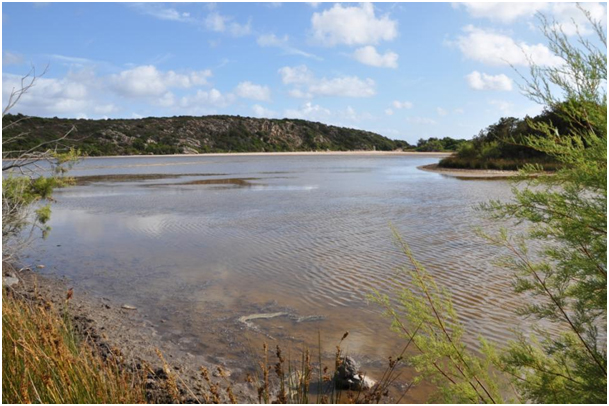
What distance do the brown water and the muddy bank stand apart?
24cm

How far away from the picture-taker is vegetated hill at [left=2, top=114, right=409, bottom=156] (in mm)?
79500

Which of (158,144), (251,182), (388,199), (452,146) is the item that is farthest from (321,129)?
(388,199)

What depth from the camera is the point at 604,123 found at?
3500 mm

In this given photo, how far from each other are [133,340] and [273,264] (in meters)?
4.41

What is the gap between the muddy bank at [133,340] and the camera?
518 cm

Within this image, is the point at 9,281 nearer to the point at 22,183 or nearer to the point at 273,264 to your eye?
the point at 22,183

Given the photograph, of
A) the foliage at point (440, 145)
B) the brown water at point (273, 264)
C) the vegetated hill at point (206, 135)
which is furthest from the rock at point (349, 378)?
the foliage at point (440, 145)

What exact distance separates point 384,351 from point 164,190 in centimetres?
2261

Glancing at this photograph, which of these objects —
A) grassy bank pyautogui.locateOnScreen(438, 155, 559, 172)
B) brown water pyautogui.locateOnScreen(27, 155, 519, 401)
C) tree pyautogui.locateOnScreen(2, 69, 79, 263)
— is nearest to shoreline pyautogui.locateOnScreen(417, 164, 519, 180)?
grassy bank pyautogui.locateOnScreen(438, 155, 559, 172)

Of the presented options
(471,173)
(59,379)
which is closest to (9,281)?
(59,379)

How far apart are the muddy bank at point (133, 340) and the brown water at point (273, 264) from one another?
0.24 metres

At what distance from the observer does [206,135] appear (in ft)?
317

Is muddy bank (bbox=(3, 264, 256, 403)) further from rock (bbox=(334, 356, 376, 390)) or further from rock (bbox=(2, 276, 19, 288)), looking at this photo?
rock (bbox=(334, 356, 376, 390))

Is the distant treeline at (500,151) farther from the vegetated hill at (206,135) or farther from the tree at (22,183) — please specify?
the vegetated hill at (206,135)
